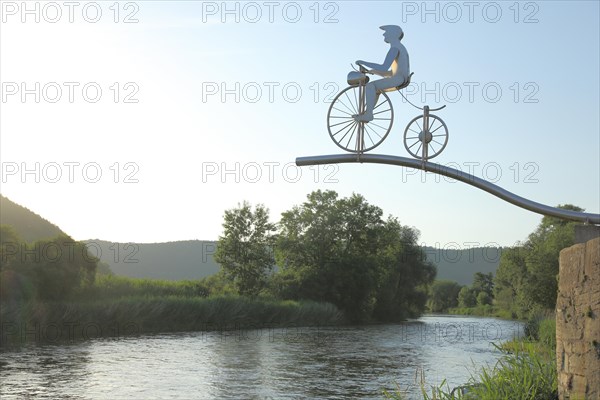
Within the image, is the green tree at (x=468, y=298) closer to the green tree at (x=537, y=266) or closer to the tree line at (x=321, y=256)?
the green tree at (x=537, y=266)

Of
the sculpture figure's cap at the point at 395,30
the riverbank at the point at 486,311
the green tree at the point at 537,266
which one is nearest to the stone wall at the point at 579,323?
the sculpture figure's cap at the point at 395,30

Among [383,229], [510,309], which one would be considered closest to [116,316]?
[383,229]

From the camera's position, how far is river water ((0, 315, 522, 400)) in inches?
664

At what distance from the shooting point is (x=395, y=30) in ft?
36.4

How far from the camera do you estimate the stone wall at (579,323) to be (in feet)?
24.0

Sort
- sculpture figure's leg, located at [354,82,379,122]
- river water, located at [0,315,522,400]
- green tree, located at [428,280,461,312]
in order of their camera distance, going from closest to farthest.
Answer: sculpture figure's leg, located at [354,82,379,122]
river water, located at [0,315,522,400]
green tree, located at [428,280,461,312]

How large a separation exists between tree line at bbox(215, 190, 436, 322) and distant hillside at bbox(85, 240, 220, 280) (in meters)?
45.6

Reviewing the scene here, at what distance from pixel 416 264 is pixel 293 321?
950 inches

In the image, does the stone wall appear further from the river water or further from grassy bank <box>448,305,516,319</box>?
grassy bank <box>448,305,516,319</box>

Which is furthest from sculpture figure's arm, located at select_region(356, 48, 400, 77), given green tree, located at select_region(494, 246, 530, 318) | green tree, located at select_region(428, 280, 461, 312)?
green tree, located at select_region(428, 280, 461, 312)

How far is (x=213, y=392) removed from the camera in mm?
16812

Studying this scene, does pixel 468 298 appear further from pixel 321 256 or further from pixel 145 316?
pixel 145 316

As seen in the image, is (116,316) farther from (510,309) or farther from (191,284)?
(510,309)

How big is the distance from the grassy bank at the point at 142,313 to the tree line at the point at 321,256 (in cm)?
416
